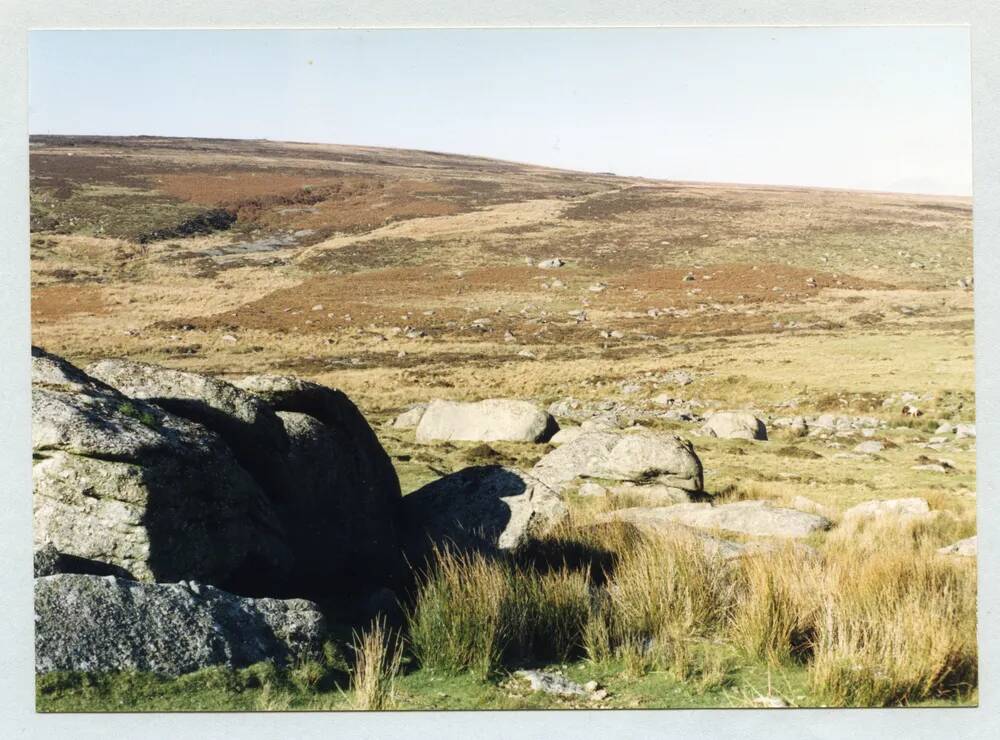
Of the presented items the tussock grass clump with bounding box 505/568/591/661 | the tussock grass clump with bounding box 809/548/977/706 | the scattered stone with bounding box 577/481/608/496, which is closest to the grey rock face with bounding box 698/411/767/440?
the scattered stone with bounding box 577/481/608/496

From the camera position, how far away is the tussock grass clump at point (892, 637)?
23.2 feet

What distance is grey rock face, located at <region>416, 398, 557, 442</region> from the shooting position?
18.0 m

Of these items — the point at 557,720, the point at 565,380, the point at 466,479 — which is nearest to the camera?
the point at 557,720

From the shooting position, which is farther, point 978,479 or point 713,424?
point 713,424

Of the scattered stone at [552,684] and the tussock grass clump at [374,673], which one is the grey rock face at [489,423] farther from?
the tussock grass clump at [374,673]

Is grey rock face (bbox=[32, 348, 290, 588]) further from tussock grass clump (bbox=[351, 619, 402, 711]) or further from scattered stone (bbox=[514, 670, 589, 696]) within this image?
scattered stone (bbox=[514, 670, 589, 696])

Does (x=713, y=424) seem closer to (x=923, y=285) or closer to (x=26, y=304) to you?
(x=923, y=285)

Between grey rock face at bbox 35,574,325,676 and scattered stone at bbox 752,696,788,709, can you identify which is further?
scattered stone at bbox 752,696,788,709

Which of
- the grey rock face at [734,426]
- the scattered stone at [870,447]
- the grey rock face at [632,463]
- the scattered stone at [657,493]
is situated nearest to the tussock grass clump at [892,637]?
the scattered stone at [657,493]

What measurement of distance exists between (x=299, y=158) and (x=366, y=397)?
22.9 ft

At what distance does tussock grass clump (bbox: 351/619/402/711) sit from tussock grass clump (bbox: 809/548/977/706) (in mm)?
3495

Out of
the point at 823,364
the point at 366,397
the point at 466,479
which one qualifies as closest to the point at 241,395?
the point at 466,479

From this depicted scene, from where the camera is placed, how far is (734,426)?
19.9 m

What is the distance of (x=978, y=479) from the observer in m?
8.64
